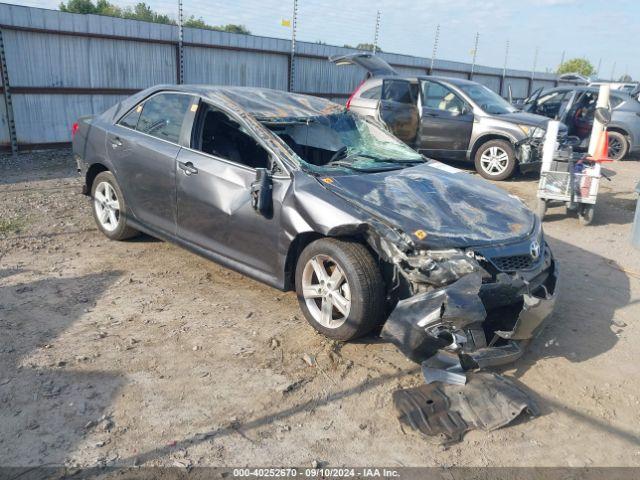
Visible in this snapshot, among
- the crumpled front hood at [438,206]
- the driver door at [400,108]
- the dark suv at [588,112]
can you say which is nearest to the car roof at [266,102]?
the crumpled front hood at [438,206]

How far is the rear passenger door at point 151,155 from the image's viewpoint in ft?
15.8

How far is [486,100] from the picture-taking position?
10227mm

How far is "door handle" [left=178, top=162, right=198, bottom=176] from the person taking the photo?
454 centimetres

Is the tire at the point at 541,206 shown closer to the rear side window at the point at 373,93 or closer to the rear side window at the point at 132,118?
the rear side window at the point at 373,93

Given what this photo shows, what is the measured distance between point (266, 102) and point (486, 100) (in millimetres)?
6644

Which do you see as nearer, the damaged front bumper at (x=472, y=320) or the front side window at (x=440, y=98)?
the damaged front bumper at (x=472, y=320)

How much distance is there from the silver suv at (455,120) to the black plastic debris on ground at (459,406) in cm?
682

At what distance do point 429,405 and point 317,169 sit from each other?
6.34ft

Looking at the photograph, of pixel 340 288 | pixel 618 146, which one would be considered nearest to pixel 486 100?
pixel 618 146

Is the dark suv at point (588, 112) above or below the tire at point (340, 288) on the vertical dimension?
above

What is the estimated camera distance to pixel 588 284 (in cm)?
530

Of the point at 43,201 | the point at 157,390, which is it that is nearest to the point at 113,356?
the point at 157,390

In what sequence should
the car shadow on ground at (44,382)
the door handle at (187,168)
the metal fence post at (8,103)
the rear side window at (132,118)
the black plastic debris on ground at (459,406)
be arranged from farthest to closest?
the metal fence post at (8,103)
the rear side window at (132,118)
the door handle at (187,168)
the black plastic debris on ground at (459,406)
the car shadow on ground at (44,382)

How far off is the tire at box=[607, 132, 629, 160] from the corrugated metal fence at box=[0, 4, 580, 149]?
26.4 feet
